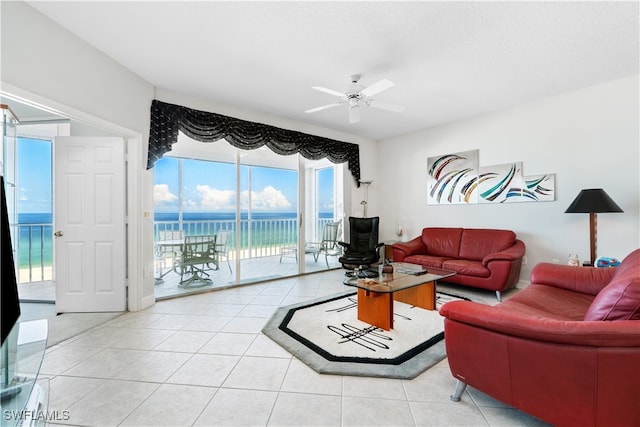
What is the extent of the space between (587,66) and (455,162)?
191 centimetres

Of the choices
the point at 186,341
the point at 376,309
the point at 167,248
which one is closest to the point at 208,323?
the point at 186,341

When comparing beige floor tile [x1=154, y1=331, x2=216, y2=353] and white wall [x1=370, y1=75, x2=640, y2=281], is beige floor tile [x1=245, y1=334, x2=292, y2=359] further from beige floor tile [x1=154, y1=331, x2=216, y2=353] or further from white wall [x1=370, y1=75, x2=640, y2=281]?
white wall [x1=370, y1=75, x2=640, y2=281]

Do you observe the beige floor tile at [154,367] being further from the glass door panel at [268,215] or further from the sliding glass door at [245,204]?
the glass door panel at [268,215]

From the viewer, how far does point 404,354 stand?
2086 millimetres

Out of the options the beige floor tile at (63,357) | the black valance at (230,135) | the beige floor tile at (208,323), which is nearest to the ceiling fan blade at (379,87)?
the black valance at (230,135)

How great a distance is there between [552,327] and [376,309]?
1535 millimetres

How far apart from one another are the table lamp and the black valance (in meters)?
3.36

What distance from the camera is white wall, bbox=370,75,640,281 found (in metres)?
3.07

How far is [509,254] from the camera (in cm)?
336

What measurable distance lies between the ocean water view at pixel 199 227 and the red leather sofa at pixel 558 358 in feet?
11.9

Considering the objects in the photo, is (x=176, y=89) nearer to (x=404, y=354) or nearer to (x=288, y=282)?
(x=288, y=282)

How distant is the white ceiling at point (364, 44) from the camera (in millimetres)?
1997

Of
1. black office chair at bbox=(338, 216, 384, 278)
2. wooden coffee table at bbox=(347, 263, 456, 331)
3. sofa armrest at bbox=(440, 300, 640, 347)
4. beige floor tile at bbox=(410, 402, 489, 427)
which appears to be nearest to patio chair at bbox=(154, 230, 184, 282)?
black office chair at bbox=(338, 216, 384, 278)

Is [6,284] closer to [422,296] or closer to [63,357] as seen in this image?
[63,357]
